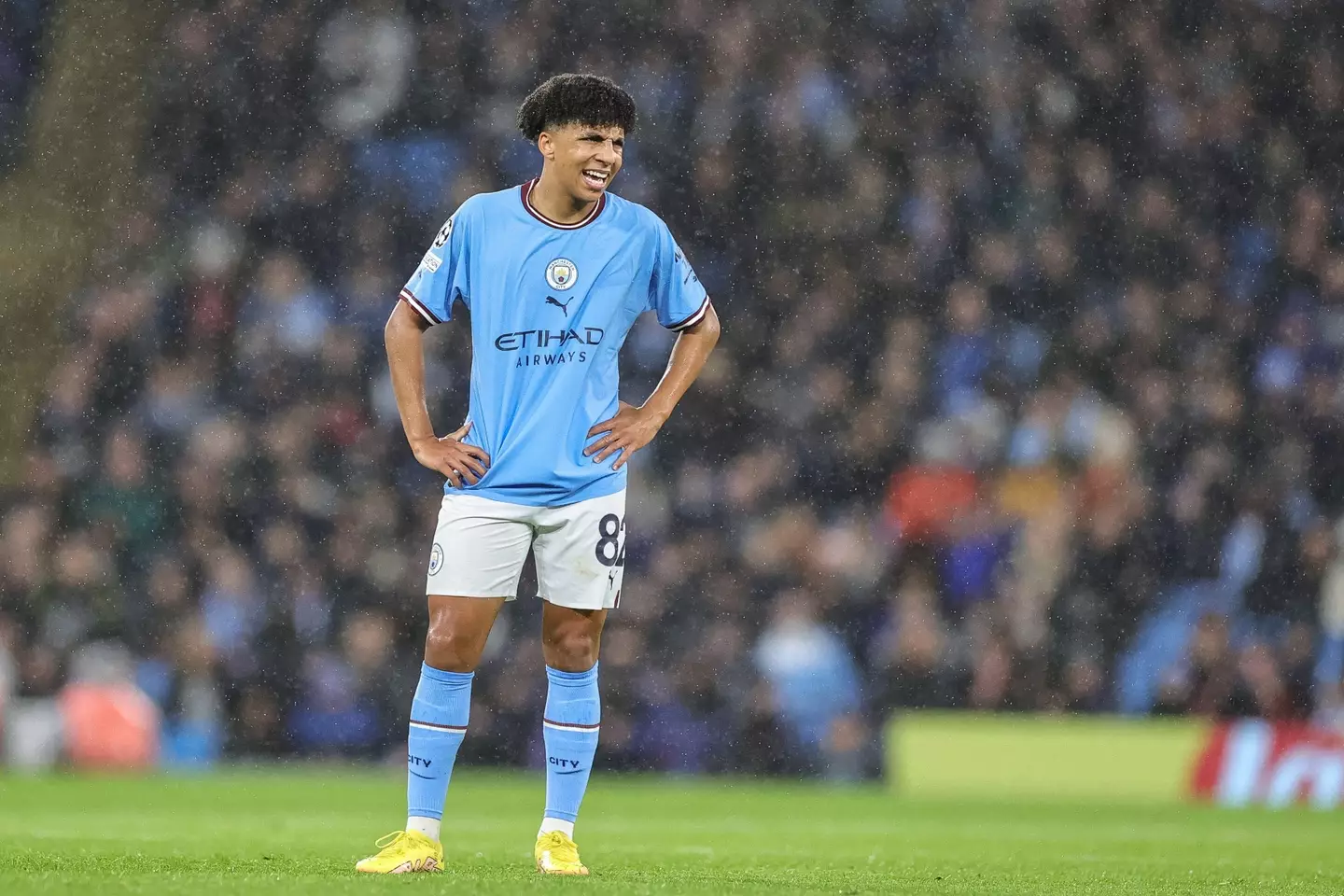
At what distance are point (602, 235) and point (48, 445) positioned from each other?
29.4ft

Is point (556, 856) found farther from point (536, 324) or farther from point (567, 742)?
point (536, 324)

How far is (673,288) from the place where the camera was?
575 cm

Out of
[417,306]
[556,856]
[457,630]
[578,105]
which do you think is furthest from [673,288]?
[556,856]

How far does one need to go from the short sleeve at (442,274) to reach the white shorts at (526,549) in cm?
57

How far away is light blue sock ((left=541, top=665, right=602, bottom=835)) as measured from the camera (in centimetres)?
554

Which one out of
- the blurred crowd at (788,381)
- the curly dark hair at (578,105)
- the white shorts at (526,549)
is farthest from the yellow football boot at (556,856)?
the blurred crowd at (788,381)

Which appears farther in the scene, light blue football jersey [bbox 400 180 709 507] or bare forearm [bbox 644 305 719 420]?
bare forearm [bbox 644 305 719 420]

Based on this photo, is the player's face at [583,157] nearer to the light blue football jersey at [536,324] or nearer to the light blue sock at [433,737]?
the light blue football jersey at [536,324]

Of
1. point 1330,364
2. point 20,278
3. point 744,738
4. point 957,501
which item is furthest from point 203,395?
point 1330,364

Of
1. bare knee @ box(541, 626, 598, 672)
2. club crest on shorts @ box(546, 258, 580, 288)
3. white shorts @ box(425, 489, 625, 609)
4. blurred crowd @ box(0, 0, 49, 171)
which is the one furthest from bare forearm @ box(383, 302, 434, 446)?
blurred crowd @ box(0, 0, 49, 171)

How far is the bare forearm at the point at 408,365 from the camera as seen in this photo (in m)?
5.54

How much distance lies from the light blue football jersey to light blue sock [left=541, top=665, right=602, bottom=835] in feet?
1.84

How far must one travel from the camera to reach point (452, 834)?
8070mm

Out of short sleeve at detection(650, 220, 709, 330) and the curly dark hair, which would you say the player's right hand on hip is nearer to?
short sleeve at detection(650, 220, 709, 330)
